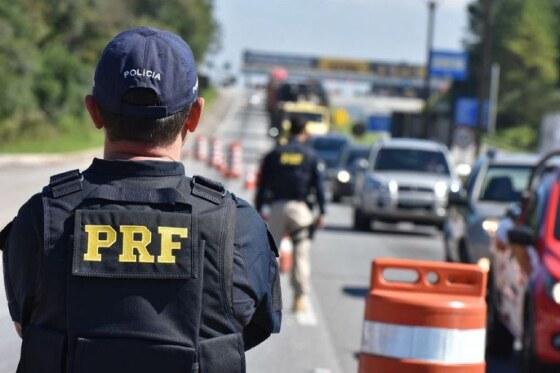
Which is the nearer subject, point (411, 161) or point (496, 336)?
point (496, 336)

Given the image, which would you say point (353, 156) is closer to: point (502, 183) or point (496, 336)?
point (502, 183)

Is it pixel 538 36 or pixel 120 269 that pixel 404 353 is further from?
pixel 538 36

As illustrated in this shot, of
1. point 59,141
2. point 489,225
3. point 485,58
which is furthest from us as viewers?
point 59,141

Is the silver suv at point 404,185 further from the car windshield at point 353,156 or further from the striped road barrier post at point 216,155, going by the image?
the striped road barrier post at point 216,155

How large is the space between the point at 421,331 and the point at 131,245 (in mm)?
3876

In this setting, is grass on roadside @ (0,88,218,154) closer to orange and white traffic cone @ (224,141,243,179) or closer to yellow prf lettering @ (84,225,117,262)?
orange and white traffic cone @ (224,141,243,179)

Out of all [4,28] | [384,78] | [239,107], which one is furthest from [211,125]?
[384,78]

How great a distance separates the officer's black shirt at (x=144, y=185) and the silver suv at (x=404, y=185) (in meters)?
22.9

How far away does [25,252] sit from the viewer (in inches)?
135

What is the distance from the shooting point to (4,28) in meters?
55.8

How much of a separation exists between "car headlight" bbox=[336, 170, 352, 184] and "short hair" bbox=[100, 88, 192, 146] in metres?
34.2

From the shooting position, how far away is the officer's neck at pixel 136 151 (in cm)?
347

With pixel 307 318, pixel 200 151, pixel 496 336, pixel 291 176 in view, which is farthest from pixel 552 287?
pixel 200 151

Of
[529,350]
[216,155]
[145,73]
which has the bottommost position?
[216,155]
